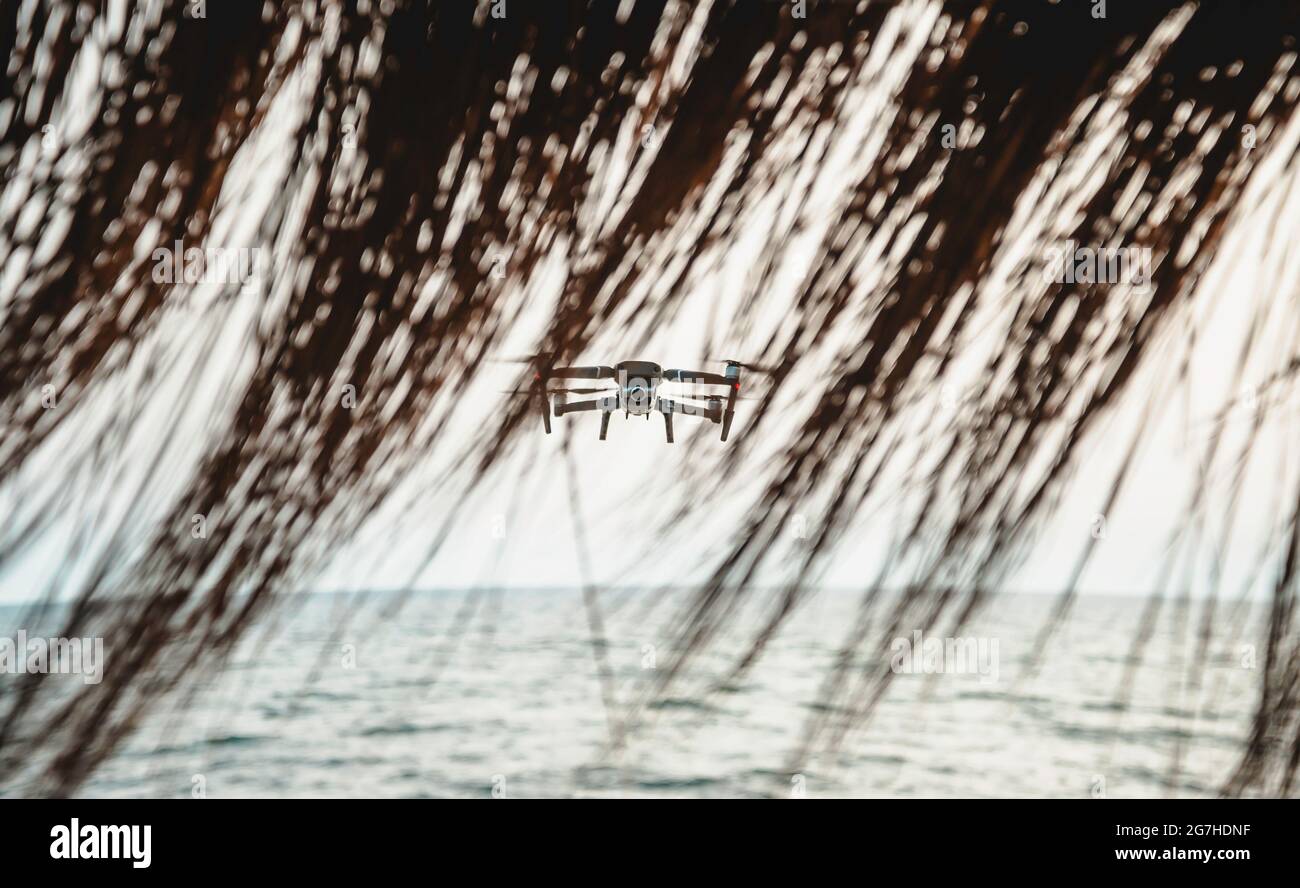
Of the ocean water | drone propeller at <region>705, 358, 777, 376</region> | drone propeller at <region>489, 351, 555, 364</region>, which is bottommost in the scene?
drone propeller at <region>705, 358, 777, 376</region>

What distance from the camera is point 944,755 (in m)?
11.8

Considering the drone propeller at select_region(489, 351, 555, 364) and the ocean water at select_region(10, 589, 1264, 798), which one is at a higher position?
the ocean water at select_region(10, 589, 1264, 798)

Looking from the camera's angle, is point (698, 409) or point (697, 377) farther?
point (698, 409)

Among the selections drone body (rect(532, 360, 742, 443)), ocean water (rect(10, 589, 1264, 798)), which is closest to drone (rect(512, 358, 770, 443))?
drone body (rect(532, 360, 742, 443))

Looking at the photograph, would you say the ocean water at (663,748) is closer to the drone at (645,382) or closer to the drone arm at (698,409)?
the drone arm at (698,409)

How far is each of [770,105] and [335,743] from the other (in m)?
12.3

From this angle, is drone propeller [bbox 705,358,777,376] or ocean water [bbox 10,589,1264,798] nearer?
drone propeller [bbox 705,358,777,376]

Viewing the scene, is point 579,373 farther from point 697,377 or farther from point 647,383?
point 647,383

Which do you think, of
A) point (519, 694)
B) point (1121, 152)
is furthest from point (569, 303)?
point (519, 694)

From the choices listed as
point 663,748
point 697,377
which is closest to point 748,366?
point 697,377

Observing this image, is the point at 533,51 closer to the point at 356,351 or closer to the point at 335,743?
the point at 356,351

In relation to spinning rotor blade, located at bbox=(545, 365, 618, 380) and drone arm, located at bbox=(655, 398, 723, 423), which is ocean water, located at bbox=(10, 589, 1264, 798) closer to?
drone arm, located at bbox=(655, 398, 723, 423)
